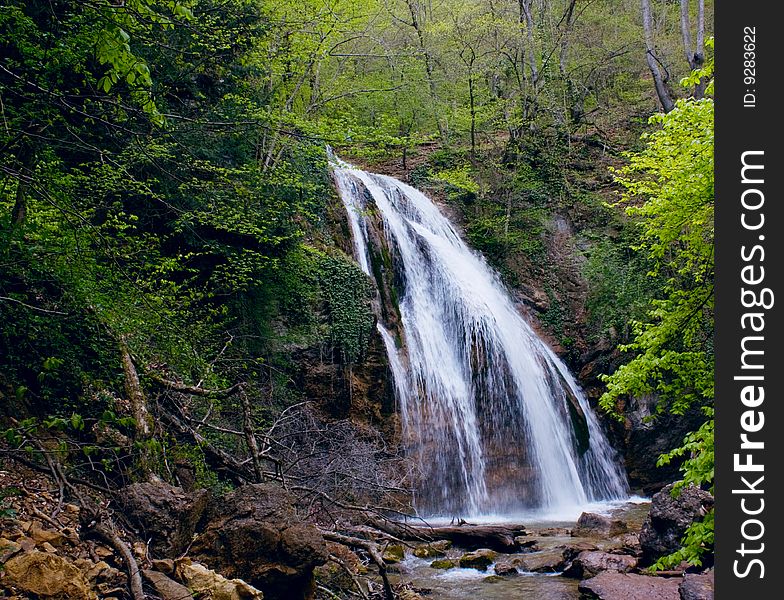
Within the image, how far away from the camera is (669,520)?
281 inches

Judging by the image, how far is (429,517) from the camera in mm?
11359

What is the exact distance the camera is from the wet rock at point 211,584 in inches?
173

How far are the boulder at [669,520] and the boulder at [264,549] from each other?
431 cm

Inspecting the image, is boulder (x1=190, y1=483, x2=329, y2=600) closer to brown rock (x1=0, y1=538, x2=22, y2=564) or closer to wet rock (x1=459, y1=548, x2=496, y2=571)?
brown rock (x1=0, y1=538, x2=22, y2=564)

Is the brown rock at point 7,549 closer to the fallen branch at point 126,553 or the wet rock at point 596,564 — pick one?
the fallen branch at point 126,553

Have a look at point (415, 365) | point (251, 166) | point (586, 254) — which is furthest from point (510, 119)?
point (251, 166)

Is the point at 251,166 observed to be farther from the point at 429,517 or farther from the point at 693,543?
the point at 693,543

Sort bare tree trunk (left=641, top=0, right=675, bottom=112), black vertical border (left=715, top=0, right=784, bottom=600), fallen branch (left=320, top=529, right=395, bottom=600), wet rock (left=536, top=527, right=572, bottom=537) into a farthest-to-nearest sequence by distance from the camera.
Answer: bare tree trunk (left=641, top=0, right=675, bottom=112) → wet rock (left=536, top=527, right=572, bottom=537) → fallen branch (left=320, top=529, right=395, bottom=600) → black vertical border (left=715, top=0, right=784, bottom=600)

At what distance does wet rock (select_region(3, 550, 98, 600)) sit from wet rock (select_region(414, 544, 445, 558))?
A: 5.36 m

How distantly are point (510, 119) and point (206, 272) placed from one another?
13.0m

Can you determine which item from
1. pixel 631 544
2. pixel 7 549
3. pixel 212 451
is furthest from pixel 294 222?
pixel 7 549

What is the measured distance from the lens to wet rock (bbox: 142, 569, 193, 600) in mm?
4273

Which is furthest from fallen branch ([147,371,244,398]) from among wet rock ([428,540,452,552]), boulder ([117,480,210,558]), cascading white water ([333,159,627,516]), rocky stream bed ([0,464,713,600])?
cascading white water ([333,159,627,516])

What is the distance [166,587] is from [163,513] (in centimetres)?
97
